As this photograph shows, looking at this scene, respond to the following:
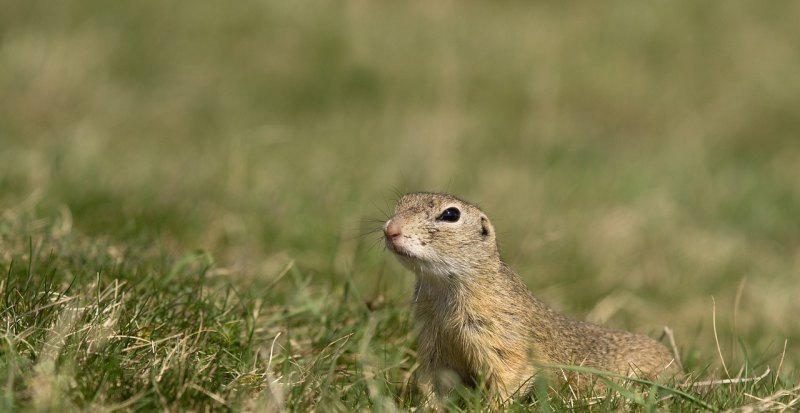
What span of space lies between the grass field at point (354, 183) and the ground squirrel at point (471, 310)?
246 mm

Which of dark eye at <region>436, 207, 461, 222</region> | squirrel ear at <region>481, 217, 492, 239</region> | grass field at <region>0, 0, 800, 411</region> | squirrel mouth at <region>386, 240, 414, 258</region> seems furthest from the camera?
squirrel ear at <region>481, 217, 492, 239</region>

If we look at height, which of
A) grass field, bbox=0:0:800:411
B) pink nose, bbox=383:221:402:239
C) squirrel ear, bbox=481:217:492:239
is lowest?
grass field, bbox=0:0:800:411

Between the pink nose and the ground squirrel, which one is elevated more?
the pink nose

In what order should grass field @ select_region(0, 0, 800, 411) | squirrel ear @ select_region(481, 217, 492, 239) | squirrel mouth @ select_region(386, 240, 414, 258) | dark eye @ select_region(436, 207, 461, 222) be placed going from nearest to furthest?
grass field @ select_region(0, 0, 800, 411)
squirrel mouth @ select_region(386, 240, 414, 258)
dark eye @ select_region(436, 207, 461, 222)
squirrel ear @ select_region(481, 217, 492, 239)

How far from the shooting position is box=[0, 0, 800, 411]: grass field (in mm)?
3729

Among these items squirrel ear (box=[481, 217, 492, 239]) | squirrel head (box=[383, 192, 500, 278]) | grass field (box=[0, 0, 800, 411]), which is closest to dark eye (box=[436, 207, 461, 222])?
squirrel head (box=[383, 192, 500, 278])

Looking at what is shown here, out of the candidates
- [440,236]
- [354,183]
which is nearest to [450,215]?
[440,236]

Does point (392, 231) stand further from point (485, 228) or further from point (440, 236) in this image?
point (485, 228)

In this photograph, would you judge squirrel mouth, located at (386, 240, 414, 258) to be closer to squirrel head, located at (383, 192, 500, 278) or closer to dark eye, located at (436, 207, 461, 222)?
squirrel head, located at (383, 192, 500, 278)

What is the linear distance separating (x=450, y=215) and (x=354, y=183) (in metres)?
3.29

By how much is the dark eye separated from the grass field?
58 centimetres

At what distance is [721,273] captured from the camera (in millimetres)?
7074

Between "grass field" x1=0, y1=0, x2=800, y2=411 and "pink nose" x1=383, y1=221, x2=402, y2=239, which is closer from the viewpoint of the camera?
"grass field" x1=0, y1=0, x2=800, y2=411

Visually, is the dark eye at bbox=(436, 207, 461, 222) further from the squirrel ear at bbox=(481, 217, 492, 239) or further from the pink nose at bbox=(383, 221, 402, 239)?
the pink nose at bbox=(383, 221, 402, 239)
